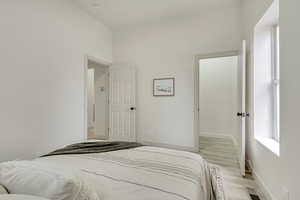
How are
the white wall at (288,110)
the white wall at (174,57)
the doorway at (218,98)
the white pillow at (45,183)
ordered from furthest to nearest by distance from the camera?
Result: the doorway at (218,98) < the white wall at (174,57) < the white wall at (288,110) < the white pillow at (45,183)

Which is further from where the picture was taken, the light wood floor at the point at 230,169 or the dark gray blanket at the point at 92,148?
the light wood floor at the point at 230,169

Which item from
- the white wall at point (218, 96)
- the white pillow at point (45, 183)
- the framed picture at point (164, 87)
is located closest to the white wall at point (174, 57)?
the framed picture at point (164, 87)

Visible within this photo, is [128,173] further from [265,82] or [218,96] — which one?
[218,96]

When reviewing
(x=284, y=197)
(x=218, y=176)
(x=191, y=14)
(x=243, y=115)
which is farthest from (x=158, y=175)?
(x=191, y=14)

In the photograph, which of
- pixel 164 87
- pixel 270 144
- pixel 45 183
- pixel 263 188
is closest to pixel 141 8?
pixel 164 87

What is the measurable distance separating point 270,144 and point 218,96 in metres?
3.58

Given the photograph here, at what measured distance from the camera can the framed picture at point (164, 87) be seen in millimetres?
3795

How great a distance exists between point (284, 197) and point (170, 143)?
2.50 meters

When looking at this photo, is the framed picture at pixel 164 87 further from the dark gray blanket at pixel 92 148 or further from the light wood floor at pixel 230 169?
the dark gray blanket at pixel 92 148

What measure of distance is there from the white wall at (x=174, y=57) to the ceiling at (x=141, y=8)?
19 centimetres

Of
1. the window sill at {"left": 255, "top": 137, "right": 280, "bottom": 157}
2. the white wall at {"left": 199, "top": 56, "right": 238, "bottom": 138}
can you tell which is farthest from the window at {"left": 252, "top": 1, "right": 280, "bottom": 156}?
the white wall at {"left": 199, "top": 56, "right": 238, "bottom": 138}

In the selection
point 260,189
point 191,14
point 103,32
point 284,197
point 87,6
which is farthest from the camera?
point 103,32

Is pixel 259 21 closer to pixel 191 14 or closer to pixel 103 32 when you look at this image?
pixel 191 14

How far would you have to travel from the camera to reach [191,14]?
3.61 meters
